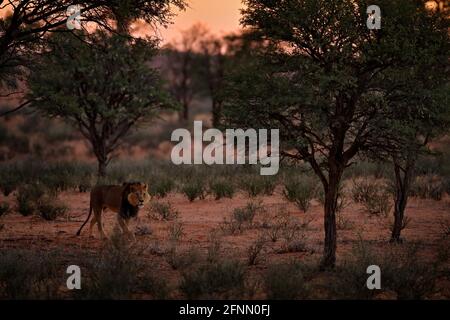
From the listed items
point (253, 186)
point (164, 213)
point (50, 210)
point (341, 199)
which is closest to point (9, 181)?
point (50, 210)

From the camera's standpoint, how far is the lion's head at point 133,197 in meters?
12.5

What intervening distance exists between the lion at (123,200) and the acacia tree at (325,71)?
9.56ft

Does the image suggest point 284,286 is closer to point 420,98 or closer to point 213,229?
Result: point 420,98

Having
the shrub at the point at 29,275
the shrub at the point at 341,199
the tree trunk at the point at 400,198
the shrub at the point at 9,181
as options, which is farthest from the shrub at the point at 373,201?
the shrub at the point at 9,181

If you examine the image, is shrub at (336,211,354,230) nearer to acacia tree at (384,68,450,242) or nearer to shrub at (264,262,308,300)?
acacia tree at (384,68,450,242)

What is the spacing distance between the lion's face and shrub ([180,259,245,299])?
3.30 metres

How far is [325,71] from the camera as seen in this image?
10266mm

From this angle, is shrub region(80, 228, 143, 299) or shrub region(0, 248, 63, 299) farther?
shrub region(0, 248, 63, 299)

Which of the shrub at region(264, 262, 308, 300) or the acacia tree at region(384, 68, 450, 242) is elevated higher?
the acacia tree at region(384, 68, 450, 242)

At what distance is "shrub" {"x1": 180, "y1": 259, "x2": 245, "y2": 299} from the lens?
341 inches

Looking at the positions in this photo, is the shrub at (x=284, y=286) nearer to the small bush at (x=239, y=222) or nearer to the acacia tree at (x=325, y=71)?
the acacia tree at (x=325, y=71)

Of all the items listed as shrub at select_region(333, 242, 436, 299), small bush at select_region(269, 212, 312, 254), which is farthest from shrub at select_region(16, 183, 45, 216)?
shrub at select_region(333, 242, 436, 299)
